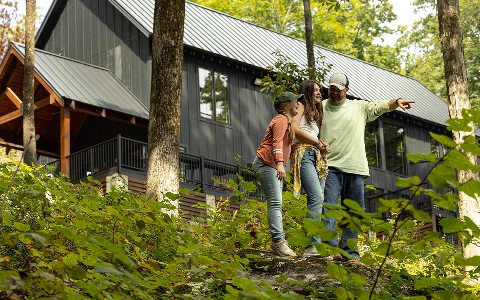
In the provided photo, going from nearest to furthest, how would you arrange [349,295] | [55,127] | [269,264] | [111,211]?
[349,295] → [111,211] → [269,264] → [55,127]

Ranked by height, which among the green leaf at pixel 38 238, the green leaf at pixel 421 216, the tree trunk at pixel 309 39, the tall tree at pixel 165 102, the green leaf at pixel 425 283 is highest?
the tree trunk at pixel 309 39

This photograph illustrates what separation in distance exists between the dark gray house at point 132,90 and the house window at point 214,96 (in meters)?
0.03

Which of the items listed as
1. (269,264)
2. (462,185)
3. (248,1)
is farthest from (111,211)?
A: (248,1)

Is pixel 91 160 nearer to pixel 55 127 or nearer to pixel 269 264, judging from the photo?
pixel 55 127

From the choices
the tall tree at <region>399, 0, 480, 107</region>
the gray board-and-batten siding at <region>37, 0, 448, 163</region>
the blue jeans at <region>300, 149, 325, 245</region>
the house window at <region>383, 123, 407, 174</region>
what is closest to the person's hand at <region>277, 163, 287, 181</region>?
the blue jeans at <region>300, 149, 325, 245</region>

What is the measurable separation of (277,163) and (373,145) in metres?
24.9

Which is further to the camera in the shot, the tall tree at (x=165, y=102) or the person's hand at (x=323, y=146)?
the tall tree at (x=165, y=102)

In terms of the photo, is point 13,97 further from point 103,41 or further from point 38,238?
point 38,238

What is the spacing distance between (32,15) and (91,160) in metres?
4.01

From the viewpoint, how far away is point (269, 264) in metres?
9.43

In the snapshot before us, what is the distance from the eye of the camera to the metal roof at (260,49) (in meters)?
28.8

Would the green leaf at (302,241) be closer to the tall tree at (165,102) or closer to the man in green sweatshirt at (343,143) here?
the man in green sweatshirt at (343,143)

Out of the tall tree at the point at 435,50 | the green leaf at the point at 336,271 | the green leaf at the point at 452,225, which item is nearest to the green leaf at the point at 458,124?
the green leaf at the point at 452,225

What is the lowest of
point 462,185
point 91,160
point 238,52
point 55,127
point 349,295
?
point 349,295
